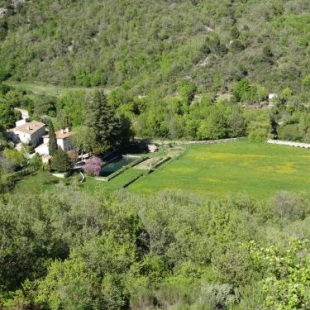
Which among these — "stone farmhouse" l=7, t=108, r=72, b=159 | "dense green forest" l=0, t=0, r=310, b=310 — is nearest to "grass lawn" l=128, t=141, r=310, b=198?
"dense green forest" l=0, t=0, r=310, b=310

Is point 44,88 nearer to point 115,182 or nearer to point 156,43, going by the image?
point 156,43

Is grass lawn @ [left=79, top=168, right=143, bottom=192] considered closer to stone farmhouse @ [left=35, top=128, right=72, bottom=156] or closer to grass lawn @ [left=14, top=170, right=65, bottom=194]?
grass lawn @ [left=14, top=170, right=65, bottom=194]

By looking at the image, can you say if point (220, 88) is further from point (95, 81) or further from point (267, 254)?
point (267, 254)

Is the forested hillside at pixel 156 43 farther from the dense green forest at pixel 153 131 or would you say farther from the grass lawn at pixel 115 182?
the grass lawn at pixel 115 182

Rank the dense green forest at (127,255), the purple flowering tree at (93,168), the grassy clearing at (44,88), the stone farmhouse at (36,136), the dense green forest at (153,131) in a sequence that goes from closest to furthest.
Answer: the dense green forest at (127,255)
the dense green forest at (153,131)
the purple flowering tree at (93,168)
the stone farmhouse at (36,136)
the grassy clearing at (44,88)

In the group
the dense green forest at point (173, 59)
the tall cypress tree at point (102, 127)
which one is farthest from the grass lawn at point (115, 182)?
the dense green forest at point (173, 59)

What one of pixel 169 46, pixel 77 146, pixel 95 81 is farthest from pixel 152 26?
pixel 77 146

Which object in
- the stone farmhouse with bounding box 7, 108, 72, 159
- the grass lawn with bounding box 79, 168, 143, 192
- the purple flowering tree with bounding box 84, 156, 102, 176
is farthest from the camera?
the stone farmhouse with bounding box 7, 108, 72, 159

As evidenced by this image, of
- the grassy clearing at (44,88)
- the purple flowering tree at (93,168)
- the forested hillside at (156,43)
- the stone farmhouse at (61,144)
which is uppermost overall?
the forested hillside at (156,43)
